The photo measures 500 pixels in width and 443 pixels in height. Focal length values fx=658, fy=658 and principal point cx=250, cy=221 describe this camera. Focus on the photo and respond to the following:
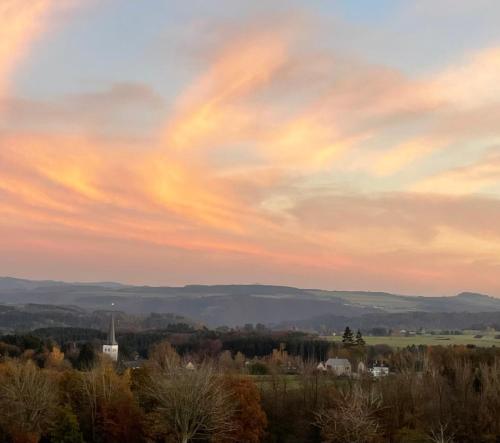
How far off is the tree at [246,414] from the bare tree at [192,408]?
84 cm

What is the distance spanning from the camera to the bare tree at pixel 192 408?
55.0 meters

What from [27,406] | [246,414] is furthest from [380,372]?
[27,406]

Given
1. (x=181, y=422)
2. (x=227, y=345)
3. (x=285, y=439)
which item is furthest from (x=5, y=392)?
(x=227, y=345)

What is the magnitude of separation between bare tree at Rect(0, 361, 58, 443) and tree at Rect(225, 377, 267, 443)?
16365 mm

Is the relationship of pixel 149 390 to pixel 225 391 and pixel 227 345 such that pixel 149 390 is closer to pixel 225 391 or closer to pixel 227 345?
pixel 225 391

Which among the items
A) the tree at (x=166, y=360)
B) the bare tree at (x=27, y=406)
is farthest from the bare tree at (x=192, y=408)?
the bare tree at (x=27, y=406)

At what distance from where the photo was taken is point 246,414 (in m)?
58.1

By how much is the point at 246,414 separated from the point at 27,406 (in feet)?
64.6

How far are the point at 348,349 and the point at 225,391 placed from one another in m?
63.7

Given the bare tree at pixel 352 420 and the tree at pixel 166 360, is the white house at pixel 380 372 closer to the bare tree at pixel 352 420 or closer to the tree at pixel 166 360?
the bare tree at pixel 352 420

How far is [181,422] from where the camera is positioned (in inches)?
2188

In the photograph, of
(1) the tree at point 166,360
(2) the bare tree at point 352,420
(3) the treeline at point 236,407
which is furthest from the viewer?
(1) the tree at point 166,360

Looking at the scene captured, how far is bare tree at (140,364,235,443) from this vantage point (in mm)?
55000

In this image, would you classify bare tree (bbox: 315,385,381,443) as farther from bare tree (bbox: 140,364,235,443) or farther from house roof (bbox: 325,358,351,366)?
house roof (bbox: 325,358,351,366)
